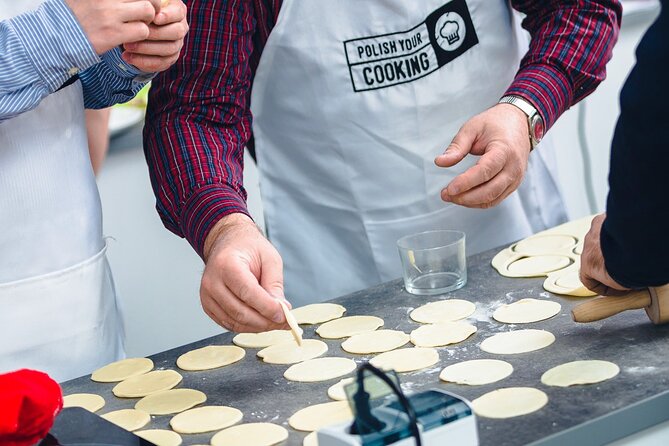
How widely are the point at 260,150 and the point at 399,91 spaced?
0.33 meters

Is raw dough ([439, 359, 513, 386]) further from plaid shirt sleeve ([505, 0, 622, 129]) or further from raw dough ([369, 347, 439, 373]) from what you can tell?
plaid shirt sleeve ([505, 0, 622, 129])

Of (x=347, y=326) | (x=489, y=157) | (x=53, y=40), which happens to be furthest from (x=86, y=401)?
(x=489, y=157)

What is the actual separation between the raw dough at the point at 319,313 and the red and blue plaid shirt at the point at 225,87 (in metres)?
0.21

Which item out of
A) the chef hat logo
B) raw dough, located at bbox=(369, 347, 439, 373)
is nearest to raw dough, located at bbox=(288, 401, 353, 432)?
raw dough, located at bbox=(369, 347, 439, 373)

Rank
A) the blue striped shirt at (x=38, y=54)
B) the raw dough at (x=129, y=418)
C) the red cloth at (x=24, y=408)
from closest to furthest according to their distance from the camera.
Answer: the red cloth at (x=24, y=408)
the raw dough at (x=129, y=418)
the blue striped shirt at (x=38, y=54)

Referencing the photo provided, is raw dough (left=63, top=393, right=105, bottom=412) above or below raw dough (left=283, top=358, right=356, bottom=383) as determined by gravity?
above

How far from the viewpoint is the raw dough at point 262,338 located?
5.24 feet

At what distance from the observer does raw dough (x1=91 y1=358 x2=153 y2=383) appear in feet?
4.99

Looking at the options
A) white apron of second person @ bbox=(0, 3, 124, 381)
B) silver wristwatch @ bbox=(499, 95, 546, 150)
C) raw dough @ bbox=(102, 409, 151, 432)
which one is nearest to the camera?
raw dough @ bbox=(102, 409, 151, 432)

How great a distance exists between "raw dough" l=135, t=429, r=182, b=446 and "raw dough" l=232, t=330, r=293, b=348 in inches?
12.2

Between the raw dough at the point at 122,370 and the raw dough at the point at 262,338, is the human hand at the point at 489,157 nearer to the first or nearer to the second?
the raw dough at the point at 262,338

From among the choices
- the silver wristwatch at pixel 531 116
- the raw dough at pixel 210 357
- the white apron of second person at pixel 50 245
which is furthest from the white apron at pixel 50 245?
the silver wristwatch at pixel 531 116

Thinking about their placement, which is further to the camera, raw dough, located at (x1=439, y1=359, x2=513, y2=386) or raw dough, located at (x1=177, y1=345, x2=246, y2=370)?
raw dough, located at (x1=177, y1=345, x2=246, y2=370)

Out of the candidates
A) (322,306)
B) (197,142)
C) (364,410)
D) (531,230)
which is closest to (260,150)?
(197,142)
